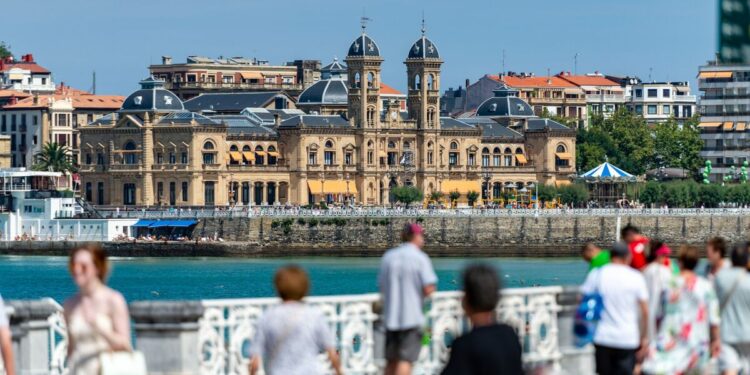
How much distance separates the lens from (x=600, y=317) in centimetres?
1822

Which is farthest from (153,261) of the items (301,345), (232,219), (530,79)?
(301,345)

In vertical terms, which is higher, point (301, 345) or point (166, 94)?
point (166, 94)

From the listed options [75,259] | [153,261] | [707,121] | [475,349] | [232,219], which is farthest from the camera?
[707,121]

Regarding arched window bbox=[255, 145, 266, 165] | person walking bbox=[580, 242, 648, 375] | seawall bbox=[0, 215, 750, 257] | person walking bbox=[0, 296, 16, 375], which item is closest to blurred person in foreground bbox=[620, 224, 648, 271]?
person walking bbox=[580, 242, 648, 375]

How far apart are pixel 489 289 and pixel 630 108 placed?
502ft

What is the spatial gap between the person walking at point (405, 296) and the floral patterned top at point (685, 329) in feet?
6.40

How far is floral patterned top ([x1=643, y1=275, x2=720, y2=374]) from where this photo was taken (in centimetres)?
1817

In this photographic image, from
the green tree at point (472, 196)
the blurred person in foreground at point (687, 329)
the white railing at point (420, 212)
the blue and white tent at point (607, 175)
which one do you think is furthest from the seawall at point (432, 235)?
the blurred person in foreground at point (687, 329)

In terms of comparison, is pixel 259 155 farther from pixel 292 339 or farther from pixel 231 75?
pixel 292 339

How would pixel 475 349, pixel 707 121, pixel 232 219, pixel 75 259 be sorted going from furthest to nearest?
pixel 707 121 < pixel 232 219 < pixel 75 259 < pixel 475 349

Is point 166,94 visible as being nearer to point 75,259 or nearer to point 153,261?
point 153,261

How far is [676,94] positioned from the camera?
169 m

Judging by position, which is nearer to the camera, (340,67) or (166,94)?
(166,94)

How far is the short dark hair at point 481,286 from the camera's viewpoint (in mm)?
14484
